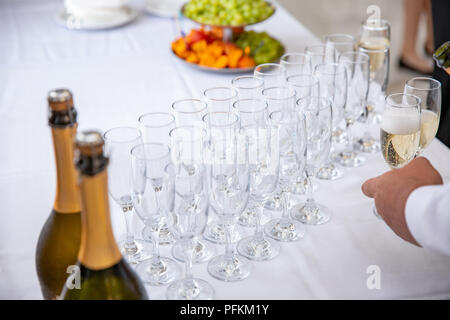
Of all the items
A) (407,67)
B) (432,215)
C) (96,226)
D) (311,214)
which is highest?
(96,226)

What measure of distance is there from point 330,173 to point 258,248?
314 mm

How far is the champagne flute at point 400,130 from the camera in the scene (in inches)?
42.0

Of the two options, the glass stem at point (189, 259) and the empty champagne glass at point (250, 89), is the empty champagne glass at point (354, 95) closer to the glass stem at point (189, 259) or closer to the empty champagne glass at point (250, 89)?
the empty champagne glass at point (250, 89)

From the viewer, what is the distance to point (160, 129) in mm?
1014

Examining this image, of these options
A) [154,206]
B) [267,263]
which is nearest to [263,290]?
[267,263]

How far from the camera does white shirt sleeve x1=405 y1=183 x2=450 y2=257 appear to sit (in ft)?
2.84

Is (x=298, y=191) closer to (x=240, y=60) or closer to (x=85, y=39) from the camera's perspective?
(x=240, y=60)

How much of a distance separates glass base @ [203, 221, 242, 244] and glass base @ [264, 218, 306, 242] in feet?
0.18

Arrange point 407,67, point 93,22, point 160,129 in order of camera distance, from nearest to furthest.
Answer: point 160,129 → point 93,22 → point 407,67

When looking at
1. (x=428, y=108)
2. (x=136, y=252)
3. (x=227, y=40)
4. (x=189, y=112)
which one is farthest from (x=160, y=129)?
(x=227, y=40)

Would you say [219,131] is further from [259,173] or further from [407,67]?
[407,67]
